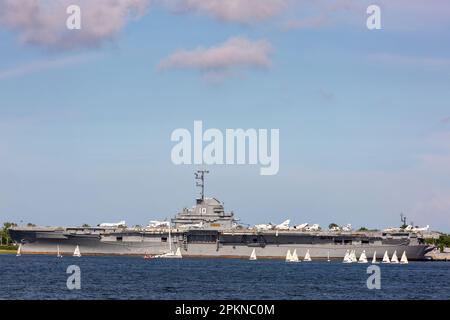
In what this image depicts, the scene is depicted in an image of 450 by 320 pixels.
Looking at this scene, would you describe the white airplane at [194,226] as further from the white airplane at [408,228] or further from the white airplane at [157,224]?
the white airplane at [408,228]

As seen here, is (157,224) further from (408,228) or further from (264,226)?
(408,228)

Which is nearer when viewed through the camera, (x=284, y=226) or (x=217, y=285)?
(x=217, y=285)

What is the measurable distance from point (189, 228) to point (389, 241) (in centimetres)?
2195

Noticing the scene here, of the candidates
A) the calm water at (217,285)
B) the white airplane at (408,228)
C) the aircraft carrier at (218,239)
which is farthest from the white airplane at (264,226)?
the calm water at (217,285)

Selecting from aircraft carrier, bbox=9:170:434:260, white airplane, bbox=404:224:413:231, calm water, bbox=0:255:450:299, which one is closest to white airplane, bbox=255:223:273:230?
aircraft carrier, bbox=9:170:434:260

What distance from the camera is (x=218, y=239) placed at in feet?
301

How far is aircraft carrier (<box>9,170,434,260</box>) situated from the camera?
89.2 metres

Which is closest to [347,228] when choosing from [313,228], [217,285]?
[313,228]

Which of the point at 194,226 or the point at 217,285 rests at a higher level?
the point at 194,226

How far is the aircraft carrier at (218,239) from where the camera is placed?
293ft

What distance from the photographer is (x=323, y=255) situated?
90812 millimetres

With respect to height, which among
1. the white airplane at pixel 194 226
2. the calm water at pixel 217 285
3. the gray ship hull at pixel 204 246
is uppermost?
the white airplane at pixel 194 226
